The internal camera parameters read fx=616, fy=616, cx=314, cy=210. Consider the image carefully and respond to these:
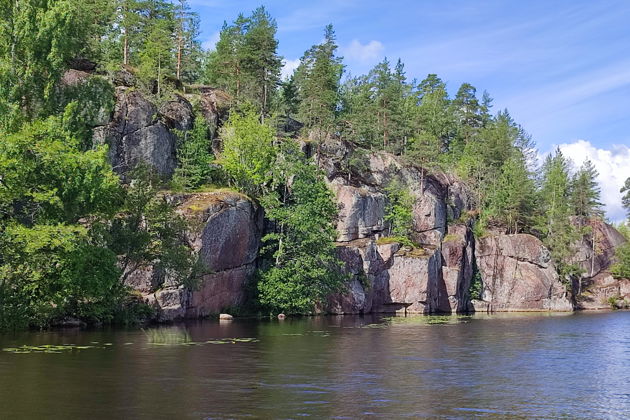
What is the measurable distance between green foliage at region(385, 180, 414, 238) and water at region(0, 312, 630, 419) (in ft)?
140

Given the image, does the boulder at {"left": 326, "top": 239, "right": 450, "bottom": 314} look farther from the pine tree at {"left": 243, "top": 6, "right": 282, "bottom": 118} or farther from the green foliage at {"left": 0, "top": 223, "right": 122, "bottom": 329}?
the green foliage at {"left": 0, "top": 223, "right": 122, "bottom": 329}

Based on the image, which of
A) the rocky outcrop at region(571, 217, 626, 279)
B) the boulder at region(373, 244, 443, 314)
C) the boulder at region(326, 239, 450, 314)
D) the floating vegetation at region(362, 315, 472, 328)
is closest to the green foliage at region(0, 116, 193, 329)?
the floating vegetation at region(362, 315, 472, 328)

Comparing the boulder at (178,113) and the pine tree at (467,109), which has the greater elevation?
the pine tree at (467,109)

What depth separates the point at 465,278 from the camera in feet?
302

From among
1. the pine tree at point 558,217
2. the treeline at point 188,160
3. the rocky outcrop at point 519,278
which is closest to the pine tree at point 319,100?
the treeline at point 188,160

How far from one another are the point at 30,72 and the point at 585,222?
104 metres

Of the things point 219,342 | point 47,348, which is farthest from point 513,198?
point 47,348

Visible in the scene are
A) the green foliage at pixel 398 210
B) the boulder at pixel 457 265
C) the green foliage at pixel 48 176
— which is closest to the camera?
the green foliage at pixel 48 176

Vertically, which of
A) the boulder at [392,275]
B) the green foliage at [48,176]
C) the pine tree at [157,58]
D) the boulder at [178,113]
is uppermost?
the pine tree at [157,58]

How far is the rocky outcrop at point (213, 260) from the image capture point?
53.9 meters

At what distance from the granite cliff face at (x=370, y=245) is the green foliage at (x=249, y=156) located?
4808 millimetres

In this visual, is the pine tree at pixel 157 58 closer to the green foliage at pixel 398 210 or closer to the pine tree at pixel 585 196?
the green foliage at pixel 398 210

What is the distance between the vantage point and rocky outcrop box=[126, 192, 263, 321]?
53.9m

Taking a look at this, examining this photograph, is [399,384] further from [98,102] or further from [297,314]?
[297,314]
